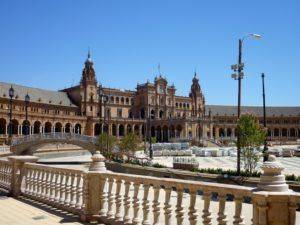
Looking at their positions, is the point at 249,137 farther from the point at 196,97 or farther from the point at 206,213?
the point at 196,97

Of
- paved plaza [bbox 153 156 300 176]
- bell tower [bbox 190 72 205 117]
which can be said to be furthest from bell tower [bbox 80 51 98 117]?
paved plaza [bbox 153 156 300 176]

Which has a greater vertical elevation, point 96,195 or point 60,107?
point 60,107

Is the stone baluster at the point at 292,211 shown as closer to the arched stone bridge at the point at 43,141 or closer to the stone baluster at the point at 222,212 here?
the stone baluster at the point at 222,212

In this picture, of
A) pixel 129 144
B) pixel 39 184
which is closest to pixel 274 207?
pixel 39 184

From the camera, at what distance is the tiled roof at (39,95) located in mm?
85312

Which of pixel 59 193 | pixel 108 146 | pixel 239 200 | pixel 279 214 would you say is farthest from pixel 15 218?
pixel 108 146

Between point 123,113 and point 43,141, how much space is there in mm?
59419

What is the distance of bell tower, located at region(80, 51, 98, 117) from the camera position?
99750mm

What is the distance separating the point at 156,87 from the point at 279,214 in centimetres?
10984

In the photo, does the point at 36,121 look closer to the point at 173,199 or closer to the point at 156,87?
the point at 156,87

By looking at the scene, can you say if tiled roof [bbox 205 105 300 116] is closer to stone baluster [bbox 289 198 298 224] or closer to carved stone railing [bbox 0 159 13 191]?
carved stone railing [bbox 0 159 13 191]

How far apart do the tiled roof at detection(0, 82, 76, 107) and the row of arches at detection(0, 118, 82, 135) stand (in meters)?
7.32

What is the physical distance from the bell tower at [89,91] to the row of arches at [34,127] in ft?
19.7

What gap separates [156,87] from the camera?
114688mm
